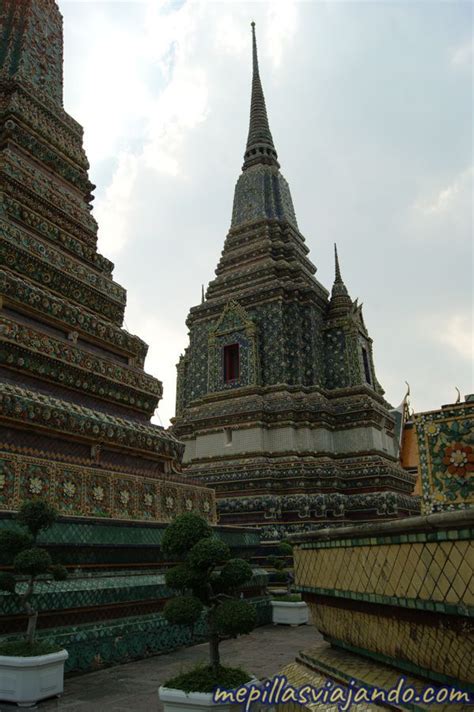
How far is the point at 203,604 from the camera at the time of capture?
467cm

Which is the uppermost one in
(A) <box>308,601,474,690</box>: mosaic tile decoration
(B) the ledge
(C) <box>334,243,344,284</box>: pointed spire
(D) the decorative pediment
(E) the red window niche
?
(C) <box>334,243,344,284</box>: pointed spire

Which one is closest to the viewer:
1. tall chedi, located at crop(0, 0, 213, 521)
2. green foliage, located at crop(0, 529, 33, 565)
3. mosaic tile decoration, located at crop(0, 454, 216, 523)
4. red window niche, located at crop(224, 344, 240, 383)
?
green foliage, located at crop(0, 529, 33, 565)

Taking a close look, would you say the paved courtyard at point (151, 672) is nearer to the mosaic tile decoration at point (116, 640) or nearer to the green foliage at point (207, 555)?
the mosaic tile decoration at point (116, 640)

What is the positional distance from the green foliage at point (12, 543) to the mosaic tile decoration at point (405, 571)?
316cm

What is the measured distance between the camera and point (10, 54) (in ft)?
42.4

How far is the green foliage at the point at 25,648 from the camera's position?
16.2 ft

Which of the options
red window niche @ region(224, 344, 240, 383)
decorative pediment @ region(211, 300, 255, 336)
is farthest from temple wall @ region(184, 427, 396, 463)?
decorative pediment @ region(211, 300, 255, 336)

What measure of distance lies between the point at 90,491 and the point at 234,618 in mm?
4260

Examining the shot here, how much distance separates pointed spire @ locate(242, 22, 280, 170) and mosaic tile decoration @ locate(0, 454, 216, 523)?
59.0ft

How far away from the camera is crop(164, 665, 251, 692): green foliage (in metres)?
4.12

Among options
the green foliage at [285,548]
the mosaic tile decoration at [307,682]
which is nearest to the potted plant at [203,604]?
the mosaic tile decoration at [307,682]

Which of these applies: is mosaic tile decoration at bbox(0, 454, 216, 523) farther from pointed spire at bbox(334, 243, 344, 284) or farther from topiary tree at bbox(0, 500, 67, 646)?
→ pointed spire at bbox(334, 243, 344, 284)

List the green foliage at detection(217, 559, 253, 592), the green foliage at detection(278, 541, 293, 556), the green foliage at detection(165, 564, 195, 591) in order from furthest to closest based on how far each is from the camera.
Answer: the green foliage at detection(278, 541, 293, 556) < the green foliage at detection(217, 559, 253, 592) < the green foliage at detection(165, 564, 195, 591)

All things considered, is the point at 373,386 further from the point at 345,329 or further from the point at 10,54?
the point at 10,54
